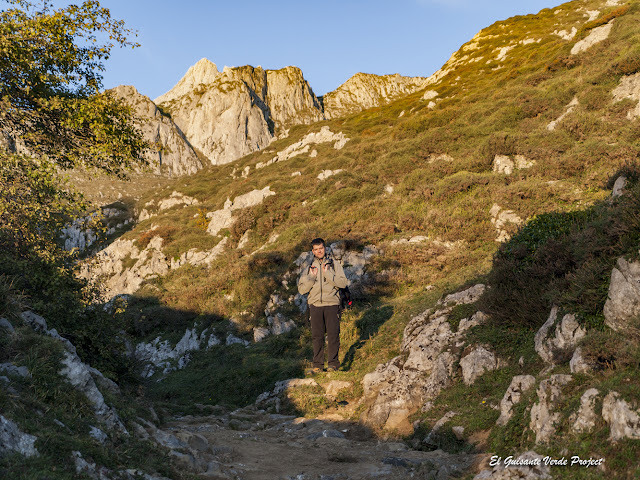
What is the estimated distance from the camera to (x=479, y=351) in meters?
6.89

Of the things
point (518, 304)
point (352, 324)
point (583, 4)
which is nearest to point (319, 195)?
point (352, 324)

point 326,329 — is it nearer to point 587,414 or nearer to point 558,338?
point 558,338

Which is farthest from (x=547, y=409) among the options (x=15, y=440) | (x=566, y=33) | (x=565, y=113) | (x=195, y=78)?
(x=195, y=78)

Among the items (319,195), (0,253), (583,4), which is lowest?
(0,253)

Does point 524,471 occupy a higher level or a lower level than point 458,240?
lower

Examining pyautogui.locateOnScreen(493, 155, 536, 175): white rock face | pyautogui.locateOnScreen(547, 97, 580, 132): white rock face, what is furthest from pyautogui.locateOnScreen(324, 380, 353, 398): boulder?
pyautogui.locateOnScreen(547, 97, 580, 132): white rock face

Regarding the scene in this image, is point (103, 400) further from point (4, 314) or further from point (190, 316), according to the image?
point (190, 316)

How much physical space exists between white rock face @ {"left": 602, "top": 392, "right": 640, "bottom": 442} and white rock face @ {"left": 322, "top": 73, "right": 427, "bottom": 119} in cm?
14507

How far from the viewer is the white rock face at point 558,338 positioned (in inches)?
207

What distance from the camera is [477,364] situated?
675cm

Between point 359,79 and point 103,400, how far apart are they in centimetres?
15846

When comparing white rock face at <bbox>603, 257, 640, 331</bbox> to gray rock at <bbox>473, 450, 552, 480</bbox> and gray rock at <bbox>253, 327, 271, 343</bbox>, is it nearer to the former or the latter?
gray rock at <bbox>473, 450, 552, 480</bbox>

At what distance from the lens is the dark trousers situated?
935 cm

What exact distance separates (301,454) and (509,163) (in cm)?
1789
